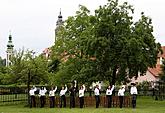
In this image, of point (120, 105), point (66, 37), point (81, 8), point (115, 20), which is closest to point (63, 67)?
point (66, 37)

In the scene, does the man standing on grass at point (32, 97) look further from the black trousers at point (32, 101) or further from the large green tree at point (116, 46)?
the large green tree at point (116, 46)

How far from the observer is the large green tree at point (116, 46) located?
132 feet

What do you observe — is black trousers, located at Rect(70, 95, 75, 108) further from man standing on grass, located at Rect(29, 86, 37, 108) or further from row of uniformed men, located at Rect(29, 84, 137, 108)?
man standing on grass, located at Rect(29, 86, 37, 108)

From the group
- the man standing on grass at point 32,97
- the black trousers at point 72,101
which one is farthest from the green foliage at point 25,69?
the black trousers at point 72,101

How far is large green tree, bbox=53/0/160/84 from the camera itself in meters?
40.2

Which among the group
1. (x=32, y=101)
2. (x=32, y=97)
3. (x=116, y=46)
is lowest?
(x=32, y=101)

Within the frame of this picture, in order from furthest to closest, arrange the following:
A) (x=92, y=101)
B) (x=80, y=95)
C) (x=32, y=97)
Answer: (x=32, y=97) → (x=92, y=101) → (x=80, y=95)

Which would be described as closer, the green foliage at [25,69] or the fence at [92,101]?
the fence at [92,101]

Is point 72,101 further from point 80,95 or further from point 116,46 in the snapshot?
point 116,46

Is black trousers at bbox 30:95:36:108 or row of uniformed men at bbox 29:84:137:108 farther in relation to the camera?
black trousers at bbox 30:95:36:108

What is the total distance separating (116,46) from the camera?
40250mm

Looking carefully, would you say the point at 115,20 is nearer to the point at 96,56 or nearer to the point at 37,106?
the point at 96,56

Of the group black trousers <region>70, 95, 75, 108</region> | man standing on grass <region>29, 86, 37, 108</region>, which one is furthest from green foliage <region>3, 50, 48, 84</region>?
black trousers <region>70, 95, 75, 108</region>

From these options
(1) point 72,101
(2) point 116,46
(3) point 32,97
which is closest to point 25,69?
(3) point 32,97
